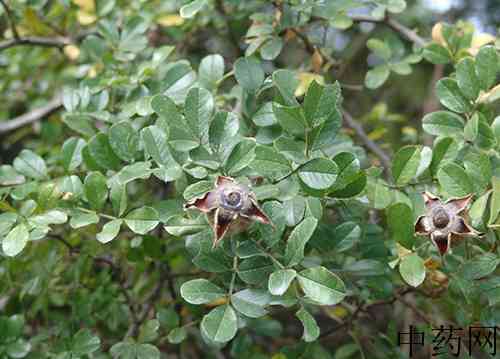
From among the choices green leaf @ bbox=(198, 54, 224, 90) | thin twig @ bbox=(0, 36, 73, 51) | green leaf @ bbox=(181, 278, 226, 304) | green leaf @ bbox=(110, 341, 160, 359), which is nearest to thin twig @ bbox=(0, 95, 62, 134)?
thin twig @ bbox=(0, 36, 73, 51)

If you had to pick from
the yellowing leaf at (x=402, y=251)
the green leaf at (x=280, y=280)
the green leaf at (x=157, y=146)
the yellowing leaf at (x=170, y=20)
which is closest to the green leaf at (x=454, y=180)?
the yellowing leaf at (x=402, y=251)

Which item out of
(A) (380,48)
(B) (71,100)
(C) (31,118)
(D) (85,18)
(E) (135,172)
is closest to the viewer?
(E) (135,172)

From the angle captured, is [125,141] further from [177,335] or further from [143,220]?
[177,335]

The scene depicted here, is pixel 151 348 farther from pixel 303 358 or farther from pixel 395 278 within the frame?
pixel 395 278

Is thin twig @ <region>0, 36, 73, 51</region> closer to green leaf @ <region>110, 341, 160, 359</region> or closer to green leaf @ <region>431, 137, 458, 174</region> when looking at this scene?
green leaf @ <region>110, 341, 160, 359</region>

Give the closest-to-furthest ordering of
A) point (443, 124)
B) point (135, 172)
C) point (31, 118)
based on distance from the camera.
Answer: point (135, 172) < point (443, 124) < point (31, 118)

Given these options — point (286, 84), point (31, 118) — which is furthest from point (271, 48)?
point (31, 118)

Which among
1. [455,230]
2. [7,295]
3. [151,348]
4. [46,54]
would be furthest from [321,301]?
[46,54]
